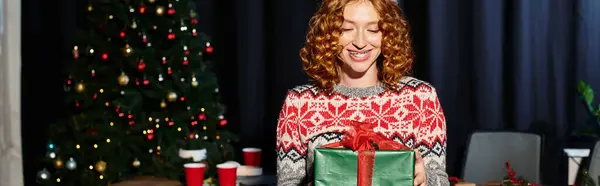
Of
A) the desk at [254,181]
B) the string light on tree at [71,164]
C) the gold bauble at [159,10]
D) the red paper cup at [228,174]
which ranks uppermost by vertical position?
the gold bauble at [159,10]

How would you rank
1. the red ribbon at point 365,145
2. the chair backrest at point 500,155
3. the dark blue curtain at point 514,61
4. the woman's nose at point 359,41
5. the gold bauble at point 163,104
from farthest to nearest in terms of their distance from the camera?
1. the dark blue curtain at point 514,61
2. the chair backrest at point 500,155
3. the gold bauble at point 163,104
4. the woman's nose at point 359,41
5. the red ribbon at point 365,145

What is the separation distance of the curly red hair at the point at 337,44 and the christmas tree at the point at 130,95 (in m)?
2.45

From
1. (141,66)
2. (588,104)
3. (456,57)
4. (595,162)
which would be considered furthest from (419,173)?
(456,57)

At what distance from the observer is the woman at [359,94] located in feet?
5.32

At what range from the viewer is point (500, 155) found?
4348mm

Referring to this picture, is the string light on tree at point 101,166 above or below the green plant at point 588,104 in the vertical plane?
below

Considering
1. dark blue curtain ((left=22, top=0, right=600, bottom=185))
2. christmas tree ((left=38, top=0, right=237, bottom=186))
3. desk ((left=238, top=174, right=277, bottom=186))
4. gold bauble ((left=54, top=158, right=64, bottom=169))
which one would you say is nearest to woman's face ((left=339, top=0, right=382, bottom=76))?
desk ((left=238, top=174, right=277, bottom=186))

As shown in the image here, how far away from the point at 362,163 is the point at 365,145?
0.03 meters

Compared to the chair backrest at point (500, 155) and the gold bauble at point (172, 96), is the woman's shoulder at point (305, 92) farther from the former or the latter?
the chair backrest at point (500, 155)

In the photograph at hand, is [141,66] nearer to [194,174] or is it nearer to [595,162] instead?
[194,174]

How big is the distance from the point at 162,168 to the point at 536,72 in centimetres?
248

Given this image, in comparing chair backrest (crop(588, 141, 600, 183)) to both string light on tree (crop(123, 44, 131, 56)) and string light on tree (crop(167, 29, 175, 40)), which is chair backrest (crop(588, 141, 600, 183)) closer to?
string light on tree (crop(167, 29, 175, 40))

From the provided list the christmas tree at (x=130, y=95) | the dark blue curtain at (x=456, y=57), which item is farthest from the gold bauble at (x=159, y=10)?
the dark blue curtain at (x=456, y=57)

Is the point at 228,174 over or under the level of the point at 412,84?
under
